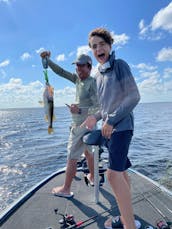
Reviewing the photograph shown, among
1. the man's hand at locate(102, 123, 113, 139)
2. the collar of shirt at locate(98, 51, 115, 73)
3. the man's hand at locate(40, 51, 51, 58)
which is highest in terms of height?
the man's hand at locate(40, 51, 51, 58)

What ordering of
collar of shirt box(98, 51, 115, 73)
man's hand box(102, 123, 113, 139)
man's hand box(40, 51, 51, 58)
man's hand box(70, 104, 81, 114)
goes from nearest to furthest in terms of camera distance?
1. man's hand box(102, 123, 113, 139)
2. collar of shirt box(98, 51, 115, 73)
3. man's hand box(40, 51, 51, 58)
4. man's hand box(70, 104, 81, 114)

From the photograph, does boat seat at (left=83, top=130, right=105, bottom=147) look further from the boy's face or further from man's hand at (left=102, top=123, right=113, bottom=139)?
the boy's face

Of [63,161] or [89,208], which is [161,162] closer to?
[63,161]

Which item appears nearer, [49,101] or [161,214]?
[161,214]

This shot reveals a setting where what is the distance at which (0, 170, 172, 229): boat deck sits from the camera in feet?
12.3

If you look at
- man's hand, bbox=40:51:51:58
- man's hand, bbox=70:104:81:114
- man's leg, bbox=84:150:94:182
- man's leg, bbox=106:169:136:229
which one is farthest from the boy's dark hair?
Answer: man's leg, bbox=84:150:94:182

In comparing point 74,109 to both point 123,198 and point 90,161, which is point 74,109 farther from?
point 123,198

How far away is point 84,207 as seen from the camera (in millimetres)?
4230

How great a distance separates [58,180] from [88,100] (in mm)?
1916

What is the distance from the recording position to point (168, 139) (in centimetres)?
2023

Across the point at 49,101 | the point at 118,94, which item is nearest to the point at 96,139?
the point at 118,94

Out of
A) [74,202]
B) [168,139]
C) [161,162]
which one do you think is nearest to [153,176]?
[161,162]

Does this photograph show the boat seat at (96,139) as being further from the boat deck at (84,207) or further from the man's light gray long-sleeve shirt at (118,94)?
the boat deck at (84,207)

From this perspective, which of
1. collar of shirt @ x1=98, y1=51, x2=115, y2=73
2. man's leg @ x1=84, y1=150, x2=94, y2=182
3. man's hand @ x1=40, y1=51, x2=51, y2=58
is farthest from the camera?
man's leg @ x1=84, y1=150, x2=94, y2=182
